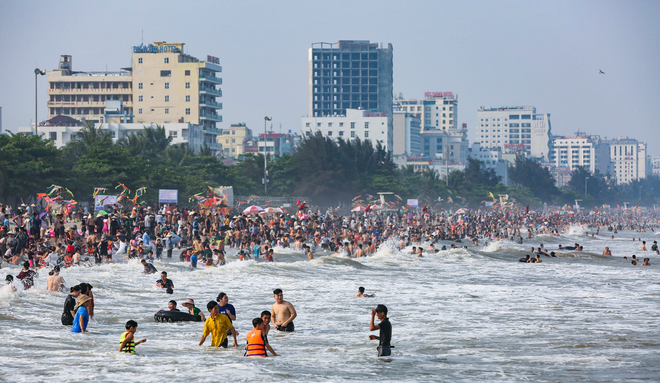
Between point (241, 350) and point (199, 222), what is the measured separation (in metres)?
23.9

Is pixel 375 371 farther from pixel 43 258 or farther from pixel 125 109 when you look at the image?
pixel 125 109

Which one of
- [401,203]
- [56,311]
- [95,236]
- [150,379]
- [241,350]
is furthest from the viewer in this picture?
[401,203]

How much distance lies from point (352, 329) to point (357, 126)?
162 m

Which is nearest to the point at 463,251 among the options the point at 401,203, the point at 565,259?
the point at 565,259

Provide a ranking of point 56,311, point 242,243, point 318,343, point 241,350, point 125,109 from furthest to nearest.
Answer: point 125,109
point 242,243
point 56,311
point 318,343
point 241,350

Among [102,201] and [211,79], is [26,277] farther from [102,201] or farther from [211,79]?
[211,79]

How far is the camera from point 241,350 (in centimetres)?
1382

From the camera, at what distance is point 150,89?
367 ft

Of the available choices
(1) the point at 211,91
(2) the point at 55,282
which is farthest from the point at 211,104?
(2) the point at 55,282

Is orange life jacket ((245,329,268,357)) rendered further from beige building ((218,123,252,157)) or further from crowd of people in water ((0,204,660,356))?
beige building ((218,123,252,157))

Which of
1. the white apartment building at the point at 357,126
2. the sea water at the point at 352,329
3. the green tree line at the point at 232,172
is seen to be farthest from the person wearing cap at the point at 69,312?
the white apartment building at the point at 357,126

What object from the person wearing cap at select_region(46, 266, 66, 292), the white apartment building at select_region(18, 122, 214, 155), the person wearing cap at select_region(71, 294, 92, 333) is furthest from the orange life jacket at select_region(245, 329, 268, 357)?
the white apartment building at select_region(18, 122, 214, 155)

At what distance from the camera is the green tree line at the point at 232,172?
137 feet

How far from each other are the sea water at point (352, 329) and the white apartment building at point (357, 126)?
144 metres
